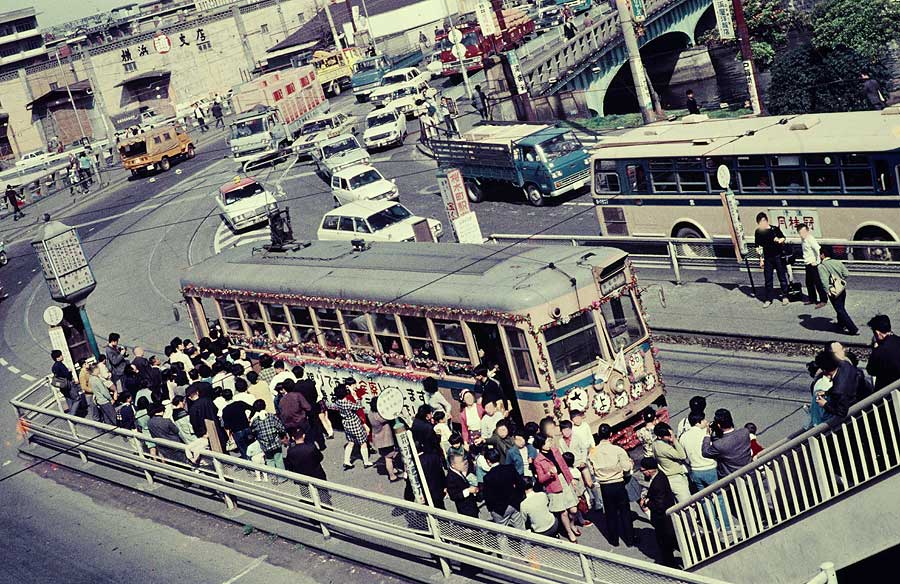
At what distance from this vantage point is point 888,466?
33.9 ft

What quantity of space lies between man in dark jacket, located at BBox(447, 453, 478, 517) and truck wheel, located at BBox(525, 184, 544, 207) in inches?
829

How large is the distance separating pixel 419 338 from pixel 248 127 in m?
38.7

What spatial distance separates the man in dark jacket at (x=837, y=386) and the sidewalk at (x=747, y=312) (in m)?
7.11

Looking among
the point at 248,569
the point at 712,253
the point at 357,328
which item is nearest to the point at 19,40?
the point at 712,253

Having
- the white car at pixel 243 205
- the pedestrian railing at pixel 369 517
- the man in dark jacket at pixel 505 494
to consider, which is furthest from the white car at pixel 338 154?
the man in dark jacket at pixel 505 494

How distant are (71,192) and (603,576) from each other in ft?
178

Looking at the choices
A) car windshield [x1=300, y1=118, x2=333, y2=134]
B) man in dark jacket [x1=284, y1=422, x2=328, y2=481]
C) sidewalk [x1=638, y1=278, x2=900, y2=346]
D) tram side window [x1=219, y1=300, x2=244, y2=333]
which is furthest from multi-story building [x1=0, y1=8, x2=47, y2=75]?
man in dark jacket [x1=284, y1=422, x2=328, y2=481]

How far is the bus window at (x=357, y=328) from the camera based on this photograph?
64.6 ft

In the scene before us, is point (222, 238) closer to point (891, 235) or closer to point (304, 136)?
point (304, 136)

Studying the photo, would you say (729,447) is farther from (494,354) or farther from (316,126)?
(316,126)

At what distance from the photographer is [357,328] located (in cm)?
1988

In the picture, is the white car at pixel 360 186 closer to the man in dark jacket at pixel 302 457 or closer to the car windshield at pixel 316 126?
the car windshield at pixel 316 126

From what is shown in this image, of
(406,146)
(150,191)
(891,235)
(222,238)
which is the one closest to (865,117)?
(891,235)

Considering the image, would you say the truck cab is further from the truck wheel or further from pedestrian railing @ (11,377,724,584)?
pedestrian railing @ (11,377,724,584)
